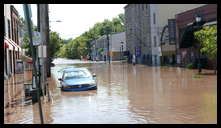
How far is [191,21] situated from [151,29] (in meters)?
18.1

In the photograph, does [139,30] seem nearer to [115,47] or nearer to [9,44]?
[115,47]

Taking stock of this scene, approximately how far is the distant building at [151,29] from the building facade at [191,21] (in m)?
3.31

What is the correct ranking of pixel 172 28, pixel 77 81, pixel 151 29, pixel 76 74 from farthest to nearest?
pixel 151 29 < pixel 172 28 < pixel 76 74 < pixel 77 81

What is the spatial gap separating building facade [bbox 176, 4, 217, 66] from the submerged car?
17.4m

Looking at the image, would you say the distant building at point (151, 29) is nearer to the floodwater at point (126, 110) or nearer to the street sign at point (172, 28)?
the street sign at point (172, 28)

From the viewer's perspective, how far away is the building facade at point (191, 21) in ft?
112

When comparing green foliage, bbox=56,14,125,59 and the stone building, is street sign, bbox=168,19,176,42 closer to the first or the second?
the stone building

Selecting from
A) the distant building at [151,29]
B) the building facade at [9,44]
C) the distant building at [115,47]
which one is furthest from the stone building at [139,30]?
the building facade at [9,44]

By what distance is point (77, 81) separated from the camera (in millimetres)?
17875

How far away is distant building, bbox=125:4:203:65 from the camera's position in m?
53.1

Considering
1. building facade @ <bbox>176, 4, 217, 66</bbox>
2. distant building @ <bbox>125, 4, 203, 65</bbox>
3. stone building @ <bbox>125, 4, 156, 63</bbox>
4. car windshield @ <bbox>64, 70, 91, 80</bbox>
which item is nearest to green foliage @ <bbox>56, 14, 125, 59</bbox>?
stone building @ <bbox>125, 4, 156, 63</bbox>

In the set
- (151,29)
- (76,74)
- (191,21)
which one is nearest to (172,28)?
(191,21)
